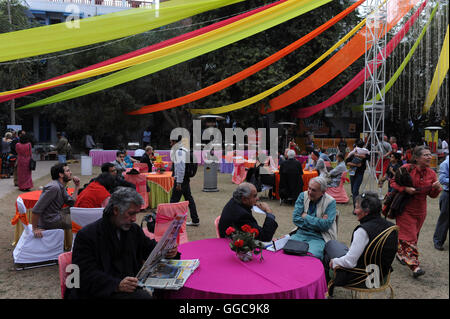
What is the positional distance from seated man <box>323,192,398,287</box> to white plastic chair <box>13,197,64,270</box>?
347 centimetres

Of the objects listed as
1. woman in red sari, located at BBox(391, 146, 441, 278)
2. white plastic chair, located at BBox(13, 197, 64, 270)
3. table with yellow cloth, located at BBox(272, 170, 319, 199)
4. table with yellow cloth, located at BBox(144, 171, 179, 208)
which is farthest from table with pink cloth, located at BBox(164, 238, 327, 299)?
table with yellow cloth, located at BBox(272, 170, 319, 199)

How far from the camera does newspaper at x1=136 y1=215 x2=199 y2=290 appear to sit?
246 centimetres

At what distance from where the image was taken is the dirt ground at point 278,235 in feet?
12.7

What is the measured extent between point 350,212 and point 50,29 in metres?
6.53

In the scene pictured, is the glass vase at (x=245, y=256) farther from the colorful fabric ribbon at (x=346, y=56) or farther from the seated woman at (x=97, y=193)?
the colorful fabric ribbon at (x=346, y=56)

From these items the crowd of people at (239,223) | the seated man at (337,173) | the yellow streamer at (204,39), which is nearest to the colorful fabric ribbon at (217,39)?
the yellow streamer at (204,39)

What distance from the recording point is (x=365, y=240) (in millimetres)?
3084

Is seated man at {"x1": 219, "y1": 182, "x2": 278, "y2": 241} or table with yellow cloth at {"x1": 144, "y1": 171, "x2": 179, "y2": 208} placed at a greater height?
seated man at {"x1": 219, "y1": 182, "x2": 278, "y2": 241}

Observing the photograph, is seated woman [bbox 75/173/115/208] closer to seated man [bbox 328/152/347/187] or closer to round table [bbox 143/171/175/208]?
round table [bbox 143/171/175/208]

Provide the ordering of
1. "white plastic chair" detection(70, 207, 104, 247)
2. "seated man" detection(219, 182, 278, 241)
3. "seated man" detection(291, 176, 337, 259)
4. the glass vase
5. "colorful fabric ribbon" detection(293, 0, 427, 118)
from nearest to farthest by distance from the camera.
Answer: the glass vase → "seated man" detection(219, 182, 278, 241) → "seated man" detection(291, 176, 337, 259) → "white plastic chair" detection(70, 207, 104, 247) → "colorful fabric ribbon" detection(293, 0, 427, 118)

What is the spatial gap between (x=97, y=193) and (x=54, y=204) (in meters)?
0.62

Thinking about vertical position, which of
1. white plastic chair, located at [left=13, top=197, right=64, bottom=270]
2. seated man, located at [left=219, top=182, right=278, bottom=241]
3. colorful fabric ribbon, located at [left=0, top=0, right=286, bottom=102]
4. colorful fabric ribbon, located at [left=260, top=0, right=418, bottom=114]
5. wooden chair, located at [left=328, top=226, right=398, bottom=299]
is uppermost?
colorful fabric ribbon, located at [left=260, top=0, right=418, bottom=114]
